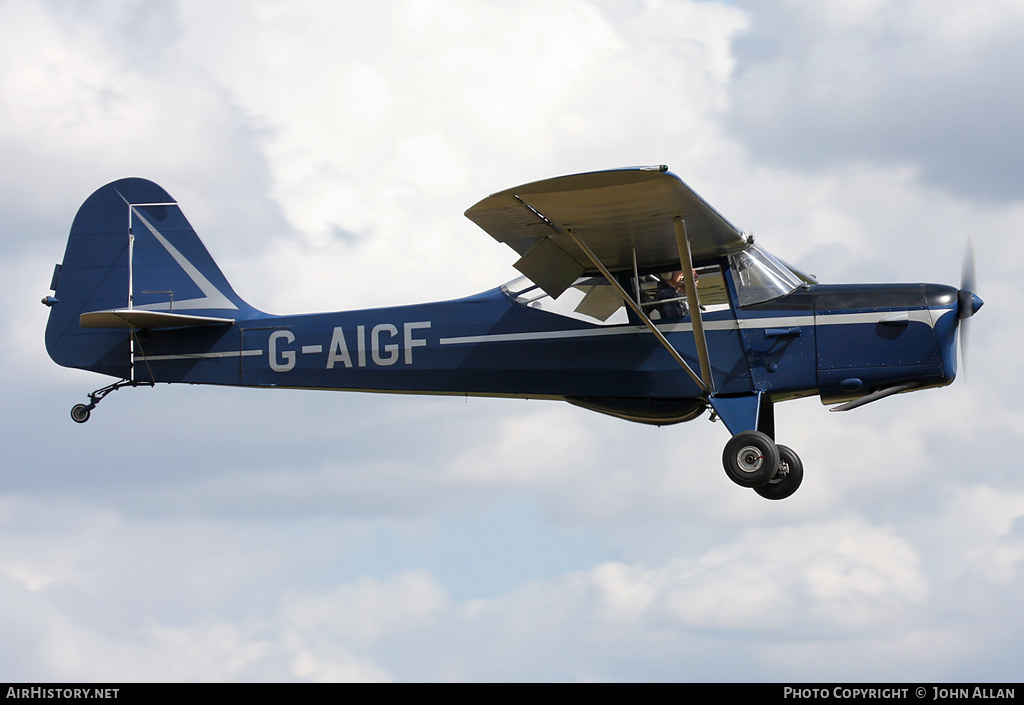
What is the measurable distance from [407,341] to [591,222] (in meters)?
2.60

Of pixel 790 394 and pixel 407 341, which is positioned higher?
pixel 407 341

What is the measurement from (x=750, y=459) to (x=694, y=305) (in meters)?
1.43

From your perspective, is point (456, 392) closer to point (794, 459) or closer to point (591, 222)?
point (591, 222)

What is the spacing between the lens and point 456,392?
12484mm

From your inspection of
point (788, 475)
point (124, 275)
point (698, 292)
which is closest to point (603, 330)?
point (698, 292)

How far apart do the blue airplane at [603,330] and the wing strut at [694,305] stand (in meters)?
0.01

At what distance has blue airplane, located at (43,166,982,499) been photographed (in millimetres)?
11062

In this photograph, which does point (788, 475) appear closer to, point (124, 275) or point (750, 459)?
point (750, 459)

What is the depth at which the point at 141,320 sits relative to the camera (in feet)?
42.7

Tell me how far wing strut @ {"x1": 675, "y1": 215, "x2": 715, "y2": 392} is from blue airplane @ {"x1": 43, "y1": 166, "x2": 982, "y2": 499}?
0.01 meters

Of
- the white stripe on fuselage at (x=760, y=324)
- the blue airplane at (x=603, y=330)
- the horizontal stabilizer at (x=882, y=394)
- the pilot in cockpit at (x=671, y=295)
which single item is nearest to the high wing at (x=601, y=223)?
the blue airplane at (x=603, y=330)

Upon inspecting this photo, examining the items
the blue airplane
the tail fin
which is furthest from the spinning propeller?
the tail fin
